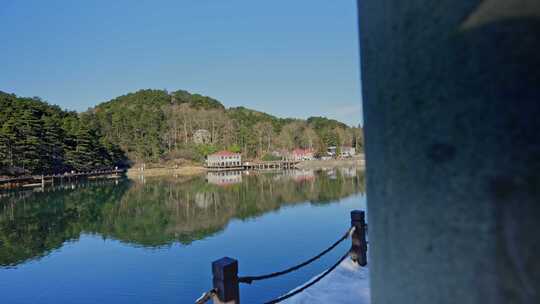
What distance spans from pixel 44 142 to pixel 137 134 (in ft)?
74.9

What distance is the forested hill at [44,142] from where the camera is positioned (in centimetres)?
3428

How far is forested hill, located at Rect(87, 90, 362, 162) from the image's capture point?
59.1m

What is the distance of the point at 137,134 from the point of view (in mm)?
59844

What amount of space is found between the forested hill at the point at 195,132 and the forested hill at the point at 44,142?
7.12 meters

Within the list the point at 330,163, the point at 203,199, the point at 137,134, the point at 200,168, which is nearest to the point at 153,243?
the point at 203,199

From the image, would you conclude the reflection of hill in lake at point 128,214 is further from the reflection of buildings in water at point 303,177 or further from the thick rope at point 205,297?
the thick rope at point 205,297

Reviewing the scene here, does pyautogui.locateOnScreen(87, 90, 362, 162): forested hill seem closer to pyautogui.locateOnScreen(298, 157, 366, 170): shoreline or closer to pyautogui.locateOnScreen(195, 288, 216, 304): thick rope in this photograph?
pyautogui.locateOnScreen(298, 157, 366, 170): shoreline

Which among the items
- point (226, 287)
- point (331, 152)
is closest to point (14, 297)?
point (226, 287)

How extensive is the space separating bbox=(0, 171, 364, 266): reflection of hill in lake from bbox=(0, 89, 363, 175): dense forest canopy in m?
10.3

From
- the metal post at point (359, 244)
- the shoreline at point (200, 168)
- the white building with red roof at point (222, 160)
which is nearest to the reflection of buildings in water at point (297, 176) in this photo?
the shoreline at point (200, 168)

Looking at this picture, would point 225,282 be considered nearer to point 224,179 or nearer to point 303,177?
point 303,177

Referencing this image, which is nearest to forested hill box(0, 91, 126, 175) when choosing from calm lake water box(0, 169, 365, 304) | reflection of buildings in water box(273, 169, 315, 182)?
calm lake water box(0, 169, 365, 304)

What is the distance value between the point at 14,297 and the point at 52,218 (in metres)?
11.6

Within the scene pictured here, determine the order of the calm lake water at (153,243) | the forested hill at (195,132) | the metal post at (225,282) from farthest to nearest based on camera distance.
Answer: the forested hill at (195,132), the calm lake water at (153,243), the metal post at (225,282)
